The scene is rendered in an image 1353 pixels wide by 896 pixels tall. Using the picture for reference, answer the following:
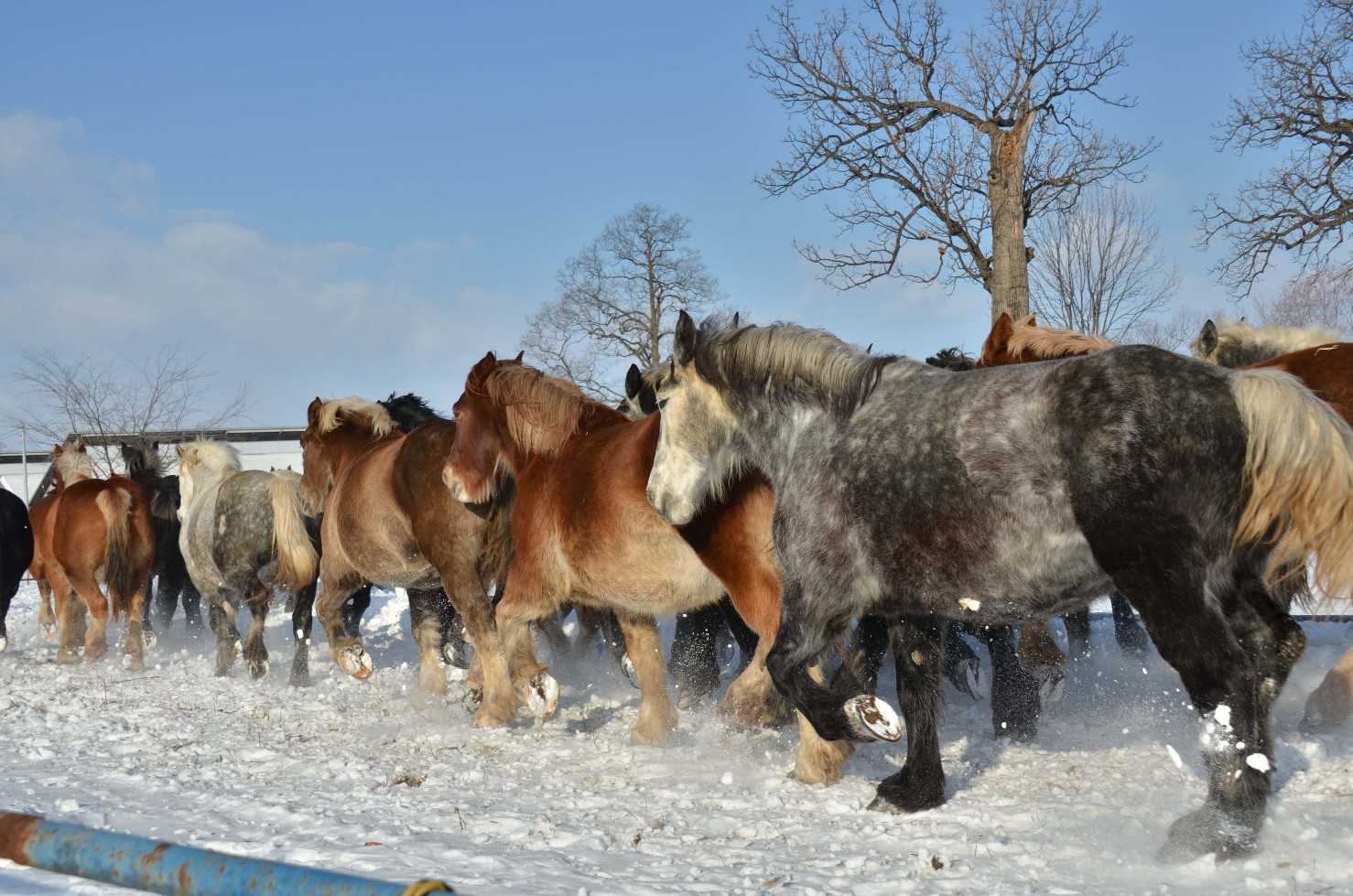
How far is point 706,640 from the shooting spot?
900 centimetres

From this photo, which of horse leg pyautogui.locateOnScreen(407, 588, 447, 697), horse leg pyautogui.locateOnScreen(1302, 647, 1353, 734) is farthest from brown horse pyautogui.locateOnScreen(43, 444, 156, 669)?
horse leg pyautogui.locateOnScreen(1302, 647, 1353, 734)

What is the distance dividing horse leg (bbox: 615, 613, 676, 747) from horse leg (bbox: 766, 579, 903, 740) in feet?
7.14

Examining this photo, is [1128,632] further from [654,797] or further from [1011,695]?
[654,797]

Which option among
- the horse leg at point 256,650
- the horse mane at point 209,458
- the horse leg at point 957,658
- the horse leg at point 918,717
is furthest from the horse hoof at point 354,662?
the horse leg at point 918,717

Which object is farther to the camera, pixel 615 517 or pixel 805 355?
pixel 615 517

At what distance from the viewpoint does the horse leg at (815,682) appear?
4832mm

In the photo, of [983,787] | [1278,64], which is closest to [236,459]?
[983,787]

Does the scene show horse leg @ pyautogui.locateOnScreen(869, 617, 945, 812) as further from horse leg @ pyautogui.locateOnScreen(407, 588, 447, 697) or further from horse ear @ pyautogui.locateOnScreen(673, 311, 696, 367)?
horse leg @ pyautogui.locateOnScreen(407, 588, 447, 697)

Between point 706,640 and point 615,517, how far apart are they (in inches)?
106

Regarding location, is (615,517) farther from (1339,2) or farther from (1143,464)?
(1339,2)

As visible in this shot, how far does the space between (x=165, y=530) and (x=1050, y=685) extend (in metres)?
11.8

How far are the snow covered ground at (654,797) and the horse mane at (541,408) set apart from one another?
189 cm

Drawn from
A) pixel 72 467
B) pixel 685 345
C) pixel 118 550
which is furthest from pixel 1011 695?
pixel 72 467

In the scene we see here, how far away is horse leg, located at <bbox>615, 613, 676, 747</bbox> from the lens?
7207 mm
